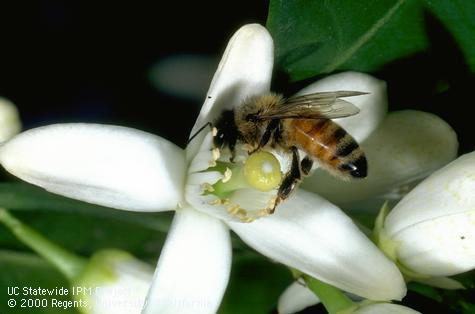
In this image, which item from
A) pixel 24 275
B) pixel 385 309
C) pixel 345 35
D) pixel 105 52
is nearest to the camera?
pixel 385 309

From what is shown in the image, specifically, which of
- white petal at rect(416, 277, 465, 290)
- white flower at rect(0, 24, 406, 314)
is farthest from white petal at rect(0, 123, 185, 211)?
white petal at rect(416, 277, 465, 290)

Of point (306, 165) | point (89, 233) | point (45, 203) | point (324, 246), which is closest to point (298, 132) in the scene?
point (306, 165)

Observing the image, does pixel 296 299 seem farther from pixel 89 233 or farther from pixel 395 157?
pixel 89 233

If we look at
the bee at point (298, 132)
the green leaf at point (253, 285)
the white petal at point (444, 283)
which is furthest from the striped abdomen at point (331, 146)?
the green leaf at point (253, 285)

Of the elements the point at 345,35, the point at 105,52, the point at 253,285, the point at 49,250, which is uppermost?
the point at 345,35

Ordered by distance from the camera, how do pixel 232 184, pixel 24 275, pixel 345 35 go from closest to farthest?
pixel 232 184, pixel 345 35, pixel 24 275

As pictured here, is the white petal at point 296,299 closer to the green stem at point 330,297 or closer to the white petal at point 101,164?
the green stem at point 330,297

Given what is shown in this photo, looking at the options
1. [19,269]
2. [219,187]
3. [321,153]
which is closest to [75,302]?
[19,269]
